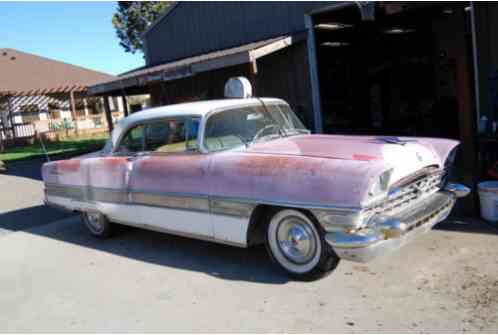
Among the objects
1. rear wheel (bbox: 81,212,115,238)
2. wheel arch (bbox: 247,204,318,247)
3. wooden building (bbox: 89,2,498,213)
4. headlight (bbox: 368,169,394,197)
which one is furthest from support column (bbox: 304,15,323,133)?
headlight (bbox: 368,169,394,197)

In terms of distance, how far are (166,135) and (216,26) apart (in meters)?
8.58

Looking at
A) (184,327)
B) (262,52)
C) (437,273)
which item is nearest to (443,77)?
(262,52)

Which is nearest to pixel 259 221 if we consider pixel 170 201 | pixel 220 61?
pixel 170 201

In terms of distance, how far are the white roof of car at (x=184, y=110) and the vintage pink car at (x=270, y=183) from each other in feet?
0.05

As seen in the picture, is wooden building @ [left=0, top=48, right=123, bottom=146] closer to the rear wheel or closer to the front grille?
the rear wheel

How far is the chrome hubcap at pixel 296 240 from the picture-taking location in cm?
407

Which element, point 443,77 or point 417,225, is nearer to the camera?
point 417,225

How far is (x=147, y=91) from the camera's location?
17.4m

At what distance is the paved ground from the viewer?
3451mm

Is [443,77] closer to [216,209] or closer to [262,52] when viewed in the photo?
[262,52]

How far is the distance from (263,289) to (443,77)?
1034cm

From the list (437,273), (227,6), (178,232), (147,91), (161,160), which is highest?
(227,6)

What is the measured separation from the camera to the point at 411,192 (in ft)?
13.8

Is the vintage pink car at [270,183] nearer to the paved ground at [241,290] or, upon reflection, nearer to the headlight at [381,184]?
the headlight at [381,184]
